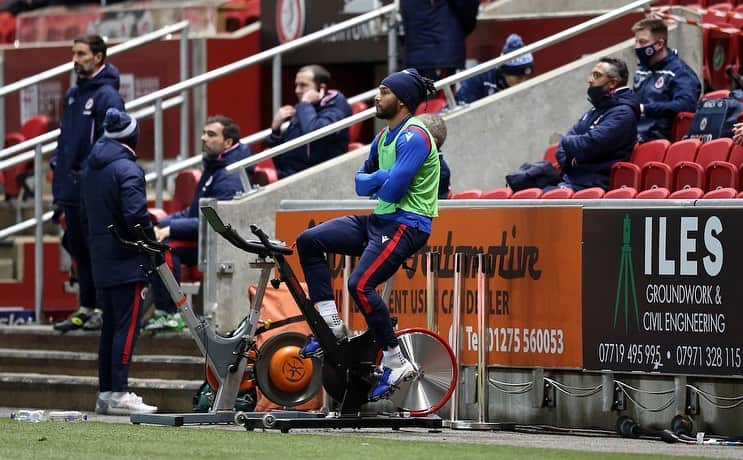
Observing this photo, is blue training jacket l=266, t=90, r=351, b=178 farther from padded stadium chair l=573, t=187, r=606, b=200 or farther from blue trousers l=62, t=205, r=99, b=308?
padded stadium chair l=573, t=187, r=606, b=200

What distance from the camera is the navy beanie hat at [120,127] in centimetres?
1254

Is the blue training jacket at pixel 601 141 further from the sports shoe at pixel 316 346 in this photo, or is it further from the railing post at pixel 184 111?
the railing post at pixel 184 111

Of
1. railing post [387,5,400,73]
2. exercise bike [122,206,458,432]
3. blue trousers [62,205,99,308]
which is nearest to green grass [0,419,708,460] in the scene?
exercise bike [122,206,458,432]

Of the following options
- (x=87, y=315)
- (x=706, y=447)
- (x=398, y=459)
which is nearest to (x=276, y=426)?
(x=398, y=459)

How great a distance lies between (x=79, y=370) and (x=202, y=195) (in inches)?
64.4

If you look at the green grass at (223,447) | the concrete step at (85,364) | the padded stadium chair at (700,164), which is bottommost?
the green grass at (223,447)

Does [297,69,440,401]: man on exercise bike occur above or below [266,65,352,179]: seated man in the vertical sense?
below

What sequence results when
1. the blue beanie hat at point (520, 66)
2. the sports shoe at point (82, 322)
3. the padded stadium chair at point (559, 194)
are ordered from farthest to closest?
the blue beanie hat at point (520, 66), the sports shoe at point (82, 322), the padded stadium chair at point (559, 194)

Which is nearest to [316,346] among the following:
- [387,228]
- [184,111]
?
[387,228]

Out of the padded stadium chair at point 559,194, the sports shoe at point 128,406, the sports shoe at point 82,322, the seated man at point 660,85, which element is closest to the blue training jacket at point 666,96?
the seated man at point 660,85

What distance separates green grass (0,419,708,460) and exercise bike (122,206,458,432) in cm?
14

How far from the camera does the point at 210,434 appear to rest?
407 inches

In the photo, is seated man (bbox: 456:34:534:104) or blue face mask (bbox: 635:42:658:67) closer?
blue face mask (bbox: 635:42:658:67)

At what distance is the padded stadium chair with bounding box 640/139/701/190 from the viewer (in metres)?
12.6
